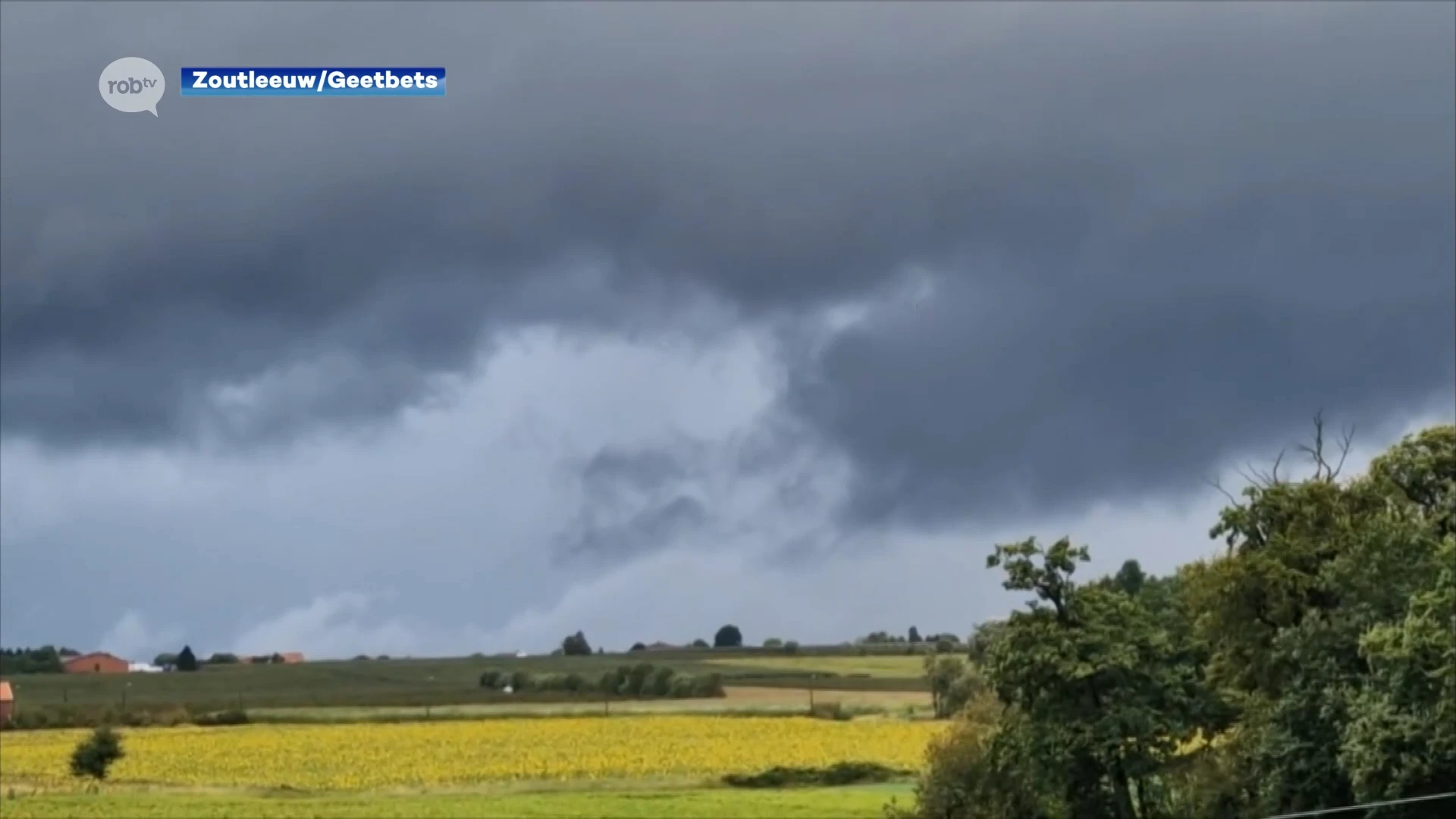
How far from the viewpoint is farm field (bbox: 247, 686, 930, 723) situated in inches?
5394

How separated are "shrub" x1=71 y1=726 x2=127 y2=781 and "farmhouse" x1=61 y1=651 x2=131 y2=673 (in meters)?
35.5

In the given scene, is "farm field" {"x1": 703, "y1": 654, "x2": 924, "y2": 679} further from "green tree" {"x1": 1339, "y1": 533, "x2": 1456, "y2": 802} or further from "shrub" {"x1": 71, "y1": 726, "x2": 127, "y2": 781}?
"green tree" {"x1": 1339, "y1": 533, "x2": 1456, "y2": 802}

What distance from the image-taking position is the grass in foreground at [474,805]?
252 feet

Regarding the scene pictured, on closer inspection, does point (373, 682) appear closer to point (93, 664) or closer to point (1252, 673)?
point (93, 664)

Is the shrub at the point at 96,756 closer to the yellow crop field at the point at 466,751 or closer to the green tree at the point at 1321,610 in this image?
the yellow crop field at the point at 466,751

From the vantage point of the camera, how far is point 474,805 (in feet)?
277

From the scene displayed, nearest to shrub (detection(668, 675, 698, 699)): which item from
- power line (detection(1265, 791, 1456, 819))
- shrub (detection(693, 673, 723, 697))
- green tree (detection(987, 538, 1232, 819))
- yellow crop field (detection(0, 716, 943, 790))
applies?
shrub (detection(693, 673, 723, 697))

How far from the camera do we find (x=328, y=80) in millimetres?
32875

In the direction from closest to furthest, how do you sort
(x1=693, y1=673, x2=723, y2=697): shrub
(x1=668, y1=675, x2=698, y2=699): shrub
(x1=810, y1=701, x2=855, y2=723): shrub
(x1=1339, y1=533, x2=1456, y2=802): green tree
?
(x1=1339, y1=533, x2=1456, y2=802): green tree
(x1=810, y1=701, x2=855, y2=723): shrub
(x1=693, y1=673, x2=723, y2=697): shrub
(x1=668, y1=675, x2=698, y2=699): shrub

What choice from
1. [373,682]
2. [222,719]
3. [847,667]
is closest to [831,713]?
[222,719]

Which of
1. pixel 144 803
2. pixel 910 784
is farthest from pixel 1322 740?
pixel 144 803

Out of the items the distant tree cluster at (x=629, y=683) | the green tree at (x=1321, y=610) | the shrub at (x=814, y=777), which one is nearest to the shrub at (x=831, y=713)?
the distant tree cluster at (x=629, y=683)

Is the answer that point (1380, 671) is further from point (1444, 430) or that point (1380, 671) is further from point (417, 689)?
point (417, 689)

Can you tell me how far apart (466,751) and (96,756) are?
981 inches
